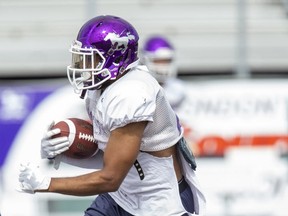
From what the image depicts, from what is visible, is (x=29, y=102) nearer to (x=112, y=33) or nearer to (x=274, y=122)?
(x=274, y=122)

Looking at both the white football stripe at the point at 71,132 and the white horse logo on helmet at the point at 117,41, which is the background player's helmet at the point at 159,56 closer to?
the white football stripe at the point at 71,132

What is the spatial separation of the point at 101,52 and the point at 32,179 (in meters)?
0.54

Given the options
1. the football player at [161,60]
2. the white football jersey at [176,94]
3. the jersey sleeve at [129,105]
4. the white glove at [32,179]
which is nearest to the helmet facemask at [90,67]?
the jersey sleeve at [129,105]

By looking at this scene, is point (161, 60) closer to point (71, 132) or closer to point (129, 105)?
point (71, 132)

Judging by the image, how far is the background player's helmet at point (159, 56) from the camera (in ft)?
23.2

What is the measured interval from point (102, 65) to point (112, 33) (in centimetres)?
13

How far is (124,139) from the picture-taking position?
3580mm

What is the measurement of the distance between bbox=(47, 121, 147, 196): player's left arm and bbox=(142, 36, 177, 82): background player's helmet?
11.3 ft

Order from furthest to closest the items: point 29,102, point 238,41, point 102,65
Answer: point 238,41 → point 29,102 → point 102,65

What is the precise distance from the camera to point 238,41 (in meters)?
7.59

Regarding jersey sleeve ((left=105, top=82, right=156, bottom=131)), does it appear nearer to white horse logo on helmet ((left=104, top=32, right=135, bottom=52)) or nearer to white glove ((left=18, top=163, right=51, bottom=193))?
white horse logo on helmet ((left=104, top=32, right=135, bottom=52))

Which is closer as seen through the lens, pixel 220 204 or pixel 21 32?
pixel 220 204

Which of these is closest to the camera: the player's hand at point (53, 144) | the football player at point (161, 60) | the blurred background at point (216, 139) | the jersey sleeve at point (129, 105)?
the jersey sleeve at point (129, 105)

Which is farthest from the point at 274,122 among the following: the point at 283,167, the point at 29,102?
the point at 29,102
